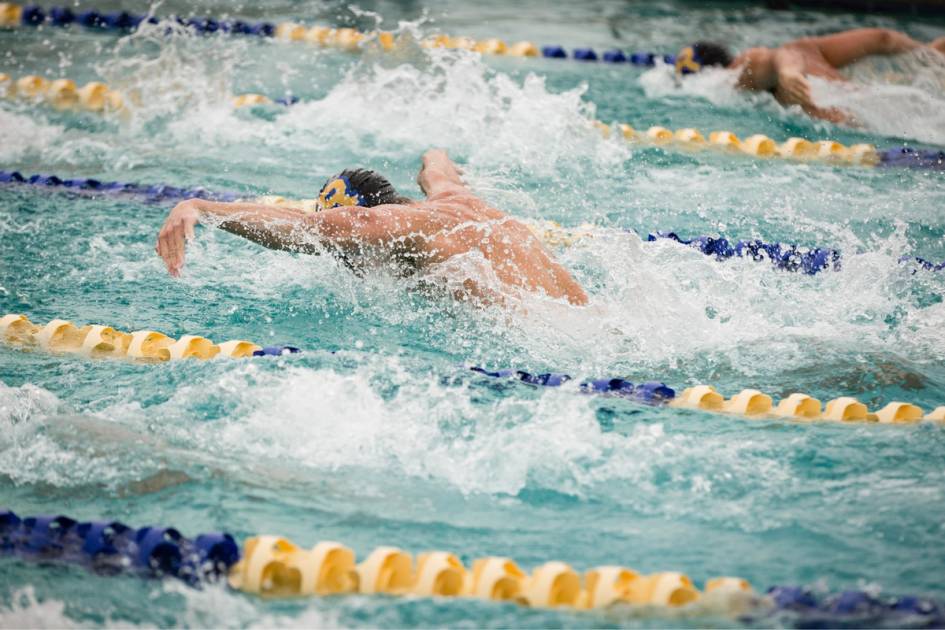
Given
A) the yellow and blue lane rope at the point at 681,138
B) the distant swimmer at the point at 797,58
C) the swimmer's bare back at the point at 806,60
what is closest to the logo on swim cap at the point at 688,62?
the distant swimmer at the point at 797,58

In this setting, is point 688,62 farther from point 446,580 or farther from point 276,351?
point 446,580

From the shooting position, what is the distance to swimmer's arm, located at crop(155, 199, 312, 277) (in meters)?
3.31

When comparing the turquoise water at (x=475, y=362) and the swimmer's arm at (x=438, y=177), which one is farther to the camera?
the swimmer's arm at (x=438, y=177)

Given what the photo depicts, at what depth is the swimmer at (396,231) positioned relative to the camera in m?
3.54

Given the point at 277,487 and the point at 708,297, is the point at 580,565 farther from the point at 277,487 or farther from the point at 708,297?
the point at 708,297

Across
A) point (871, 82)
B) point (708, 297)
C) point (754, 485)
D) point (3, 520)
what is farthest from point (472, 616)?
point (871, 82)

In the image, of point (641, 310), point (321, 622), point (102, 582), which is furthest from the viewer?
point (641, 310)

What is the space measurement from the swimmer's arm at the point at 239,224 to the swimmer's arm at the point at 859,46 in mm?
4431

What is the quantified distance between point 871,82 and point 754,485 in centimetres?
477

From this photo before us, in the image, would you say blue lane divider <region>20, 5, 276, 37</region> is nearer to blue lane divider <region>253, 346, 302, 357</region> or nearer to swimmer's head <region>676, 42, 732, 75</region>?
swimmer's head <region>676, 42, 732, 75</region>

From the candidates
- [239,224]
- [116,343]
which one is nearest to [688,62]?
[239,224]

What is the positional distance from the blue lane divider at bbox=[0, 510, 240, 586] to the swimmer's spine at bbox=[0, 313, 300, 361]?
1013 millimetres

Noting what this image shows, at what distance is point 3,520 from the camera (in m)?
2.65

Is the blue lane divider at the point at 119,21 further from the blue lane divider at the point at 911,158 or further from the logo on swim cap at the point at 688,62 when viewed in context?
the blue lane divider at the point at 911,158
